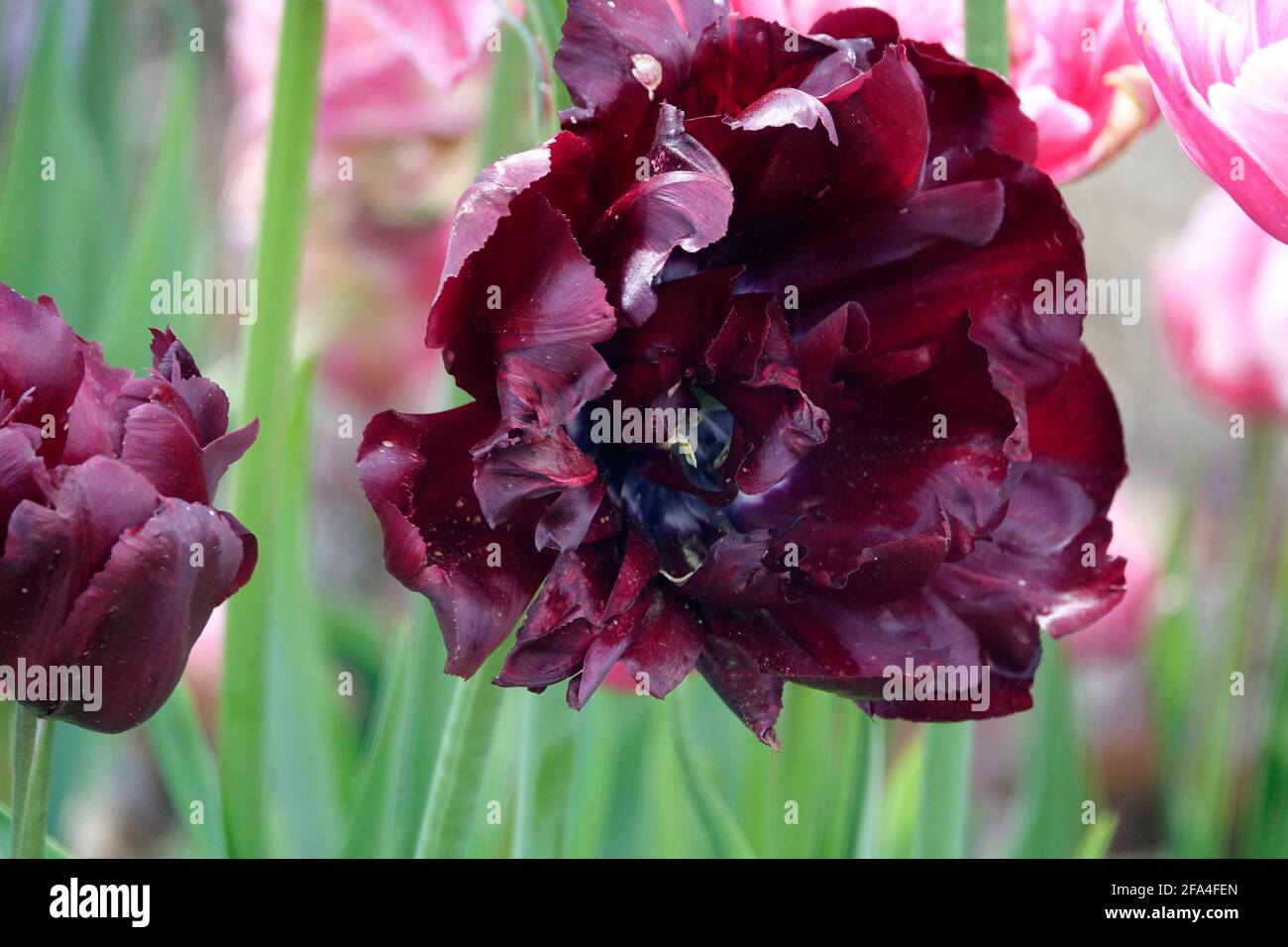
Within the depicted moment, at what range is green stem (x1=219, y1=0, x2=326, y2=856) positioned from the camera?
12.1 inches

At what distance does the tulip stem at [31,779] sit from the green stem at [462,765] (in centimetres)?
7

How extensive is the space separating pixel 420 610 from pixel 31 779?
111 mm

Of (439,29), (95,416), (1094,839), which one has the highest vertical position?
(439,29)

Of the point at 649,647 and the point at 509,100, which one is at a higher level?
the point at 509,100

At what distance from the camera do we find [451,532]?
23 cm

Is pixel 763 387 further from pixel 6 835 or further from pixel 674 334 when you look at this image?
pixel 6 835

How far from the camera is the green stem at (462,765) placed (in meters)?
0.28

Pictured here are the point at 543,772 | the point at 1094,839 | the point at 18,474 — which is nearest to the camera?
the point at 18,474

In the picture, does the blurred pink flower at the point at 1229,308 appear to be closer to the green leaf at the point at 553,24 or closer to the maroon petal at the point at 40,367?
the green leaf at the point at 553,24

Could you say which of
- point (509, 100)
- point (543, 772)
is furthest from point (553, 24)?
point (543, 772)

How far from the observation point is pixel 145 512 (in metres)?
0.22

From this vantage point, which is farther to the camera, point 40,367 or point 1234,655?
point 1234,655

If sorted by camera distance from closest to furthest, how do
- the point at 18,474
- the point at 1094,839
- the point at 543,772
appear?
1. the point at 18,474
2. the point at 543,772
3. the point at 1094,839
